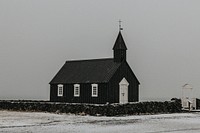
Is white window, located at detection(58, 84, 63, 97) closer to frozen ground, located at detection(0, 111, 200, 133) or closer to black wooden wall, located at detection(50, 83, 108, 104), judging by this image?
black wooden wall, located at detection(50, 83, 108, 104)

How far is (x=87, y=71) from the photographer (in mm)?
46375

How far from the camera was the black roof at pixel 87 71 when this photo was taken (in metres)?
43.6

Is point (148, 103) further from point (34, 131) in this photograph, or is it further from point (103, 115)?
point (34, 131)

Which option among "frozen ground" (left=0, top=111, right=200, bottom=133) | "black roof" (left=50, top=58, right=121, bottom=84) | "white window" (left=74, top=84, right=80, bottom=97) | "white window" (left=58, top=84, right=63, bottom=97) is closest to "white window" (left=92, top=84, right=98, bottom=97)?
"black roof" (left=50, top=58, right=121, bottom=84)

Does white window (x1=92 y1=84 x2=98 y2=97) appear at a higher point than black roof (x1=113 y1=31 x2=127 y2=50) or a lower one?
lower

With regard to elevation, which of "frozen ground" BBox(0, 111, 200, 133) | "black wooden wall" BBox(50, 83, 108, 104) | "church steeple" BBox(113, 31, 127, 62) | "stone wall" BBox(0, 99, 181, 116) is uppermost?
"church steeple" BBox(113, 31, 127, 62)

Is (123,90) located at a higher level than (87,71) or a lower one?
lower

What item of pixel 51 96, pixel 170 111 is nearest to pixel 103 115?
pixel 170 111

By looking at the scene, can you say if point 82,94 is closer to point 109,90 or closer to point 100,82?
point 100,82

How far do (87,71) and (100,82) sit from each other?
4.18m

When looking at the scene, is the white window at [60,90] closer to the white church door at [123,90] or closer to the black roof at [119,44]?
the white church door at [123,90]

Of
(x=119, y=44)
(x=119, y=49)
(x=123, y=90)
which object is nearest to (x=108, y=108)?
(x=123, y=90)

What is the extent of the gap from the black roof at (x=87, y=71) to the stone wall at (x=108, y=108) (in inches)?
225

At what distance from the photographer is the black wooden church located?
140 ft
